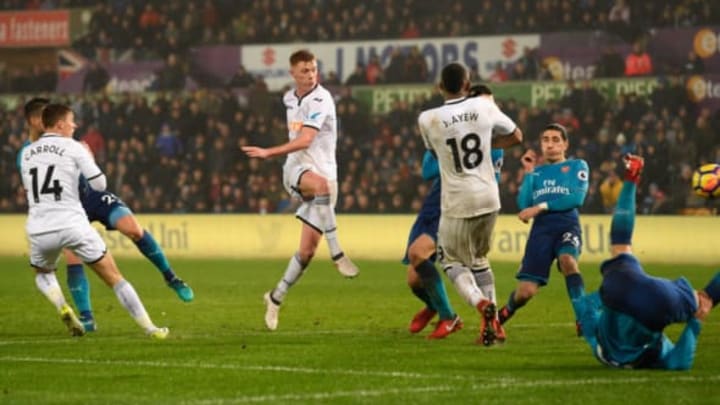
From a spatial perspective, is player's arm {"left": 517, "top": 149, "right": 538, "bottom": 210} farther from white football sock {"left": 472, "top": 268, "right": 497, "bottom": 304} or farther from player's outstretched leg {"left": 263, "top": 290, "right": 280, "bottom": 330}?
player's outstretched leg {"left": 263, "top": 290, "right": 280, "bottom": 330}

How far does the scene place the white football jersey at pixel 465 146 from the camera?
1186 cm

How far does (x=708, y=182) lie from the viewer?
1125 centimetres

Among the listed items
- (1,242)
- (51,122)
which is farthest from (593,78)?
(51,122)

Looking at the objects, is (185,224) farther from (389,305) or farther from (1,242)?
(389,305)

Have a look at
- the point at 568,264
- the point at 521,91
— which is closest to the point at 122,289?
the point at 568,264

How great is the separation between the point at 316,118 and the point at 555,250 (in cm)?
264

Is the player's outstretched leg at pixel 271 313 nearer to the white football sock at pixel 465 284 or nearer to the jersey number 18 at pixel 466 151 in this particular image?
the white football sock at pixel 465 284

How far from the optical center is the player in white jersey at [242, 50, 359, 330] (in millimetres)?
14062

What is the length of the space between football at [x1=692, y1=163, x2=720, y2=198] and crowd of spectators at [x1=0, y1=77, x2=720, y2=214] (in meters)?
15.5

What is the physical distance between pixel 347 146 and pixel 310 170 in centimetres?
1637

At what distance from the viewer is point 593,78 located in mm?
30125

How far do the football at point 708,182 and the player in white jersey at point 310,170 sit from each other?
3856 mm

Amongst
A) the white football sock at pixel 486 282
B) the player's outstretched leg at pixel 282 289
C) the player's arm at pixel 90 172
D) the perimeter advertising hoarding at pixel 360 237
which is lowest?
the perimeter advertising hoarding at pixel 360 237

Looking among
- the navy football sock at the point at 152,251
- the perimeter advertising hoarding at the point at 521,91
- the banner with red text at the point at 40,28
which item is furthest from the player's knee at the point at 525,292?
the banner with red text at the point at 40,28
